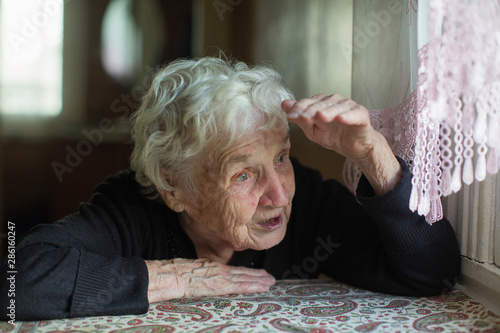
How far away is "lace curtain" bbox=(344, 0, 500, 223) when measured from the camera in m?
0.86

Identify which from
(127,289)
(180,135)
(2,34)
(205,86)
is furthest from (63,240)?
(2,34)

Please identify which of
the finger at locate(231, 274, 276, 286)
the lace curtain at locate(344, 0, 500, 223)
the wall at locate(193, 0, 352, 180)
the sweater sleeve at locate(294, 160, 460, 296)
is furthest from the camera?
the wall at locate(193, 0, 352, 180)

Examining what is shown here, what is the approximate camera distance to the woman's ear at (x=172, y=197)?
1.49 metres

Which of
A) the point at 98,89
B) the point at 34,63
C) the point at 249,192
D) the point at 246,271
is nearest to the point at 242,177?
the point at 249,192

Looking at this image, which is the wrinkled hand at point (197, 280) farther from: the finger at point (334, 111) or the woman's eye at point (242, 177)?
the finger at point (334, 111)

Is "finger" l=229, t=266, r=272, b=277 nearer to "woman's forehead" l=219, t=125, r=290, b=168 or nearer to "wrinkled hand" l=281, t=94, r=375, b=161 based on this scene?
"woman's forehead" l=219, t=125, r=290, b=168

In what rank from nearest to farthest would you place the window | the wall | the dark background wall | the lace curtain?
1. the lace curtain
2. the wall
3. the dark background wall
4. the window

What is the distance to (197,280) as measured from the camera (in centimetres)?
135

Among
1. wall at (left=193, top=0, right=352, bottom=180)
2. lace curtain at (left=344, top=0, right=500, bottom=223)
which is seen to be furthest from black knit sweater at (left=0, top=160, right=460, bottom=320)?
wall at (left=193, top=0, right=352, bottom=180)

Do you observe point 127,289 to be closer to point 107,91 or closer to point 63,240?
point 63,240

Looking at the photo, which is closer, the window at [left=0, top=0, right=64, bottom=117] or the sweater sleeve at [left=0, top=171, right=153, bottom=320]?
the sweater sleeve at [left=0, top=171, right=153, bottom=320]

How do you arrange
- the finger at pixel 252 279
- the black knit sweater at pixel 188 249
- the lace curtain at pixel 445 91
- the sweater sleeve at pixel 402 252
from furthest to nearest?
the finger at pixel 252 279
the sweater sleeve at pixel 402 252
the black knit sweater at pixel 188 249
the lace curtain at pixel 445 91

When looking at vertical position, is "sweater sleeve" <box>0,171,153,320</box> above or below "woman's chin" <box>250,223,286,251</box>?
below

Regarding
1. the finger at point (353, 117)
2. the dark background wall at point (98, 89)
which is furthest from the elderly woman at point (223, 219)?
the dark background wall at point (98, 89)
